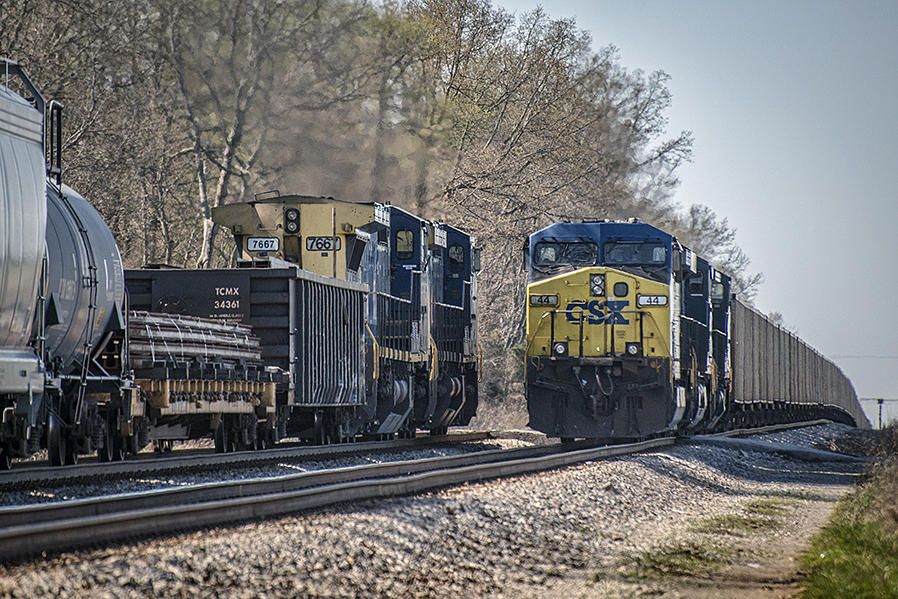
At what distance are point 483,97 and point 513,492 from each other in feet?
83.6

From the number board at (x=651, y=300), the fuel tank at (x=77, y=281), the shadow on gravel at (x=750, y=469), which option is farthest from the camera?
the number board at (x=651, y=300)

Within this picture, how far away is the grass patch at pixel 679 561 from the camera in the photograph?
7.17m

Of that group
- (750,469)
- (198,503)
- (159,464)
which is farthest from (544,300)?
(198,503)

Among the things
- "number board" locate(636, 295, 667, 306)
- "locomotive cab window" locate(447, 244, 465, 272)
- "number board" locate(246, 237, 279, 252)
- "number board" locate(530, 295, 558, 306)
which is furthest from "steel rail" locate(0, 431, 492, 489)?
"locomotive cab window" locate(447, 244, 465, 272)

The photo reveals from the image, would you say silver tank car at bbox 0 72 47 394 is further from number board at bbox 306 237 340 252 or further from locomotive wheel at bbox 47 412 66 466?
number board at bbox 306 237 340 252

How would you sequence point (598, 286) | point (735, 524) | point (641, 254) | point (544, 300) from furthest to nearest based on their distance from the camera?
point (544, 300), point (641, 254), point (598, 286), point (735, 524)

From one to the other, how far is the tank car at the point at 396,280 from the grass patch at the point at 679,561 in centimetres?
846

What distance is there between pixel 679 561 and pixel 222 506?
10.0 feet

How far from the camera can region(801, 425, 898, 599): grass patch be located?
21.4ft

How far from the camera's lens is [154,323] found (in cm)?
1245

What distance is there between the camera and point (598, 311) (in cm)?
1953

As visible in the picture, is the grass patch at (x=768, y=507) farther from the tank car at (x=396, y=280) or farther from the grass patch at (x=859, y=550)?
the tank car at (x=396, y=280)

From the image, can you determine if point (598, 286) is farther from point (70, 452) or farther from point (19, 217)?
point (19, 217)

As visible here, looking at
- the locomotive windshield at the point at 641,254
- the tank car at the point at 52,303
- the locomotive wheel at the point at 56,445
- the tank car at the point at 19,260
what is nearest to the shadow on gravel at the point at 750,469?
the locomotive windshield at the point at 641,254
